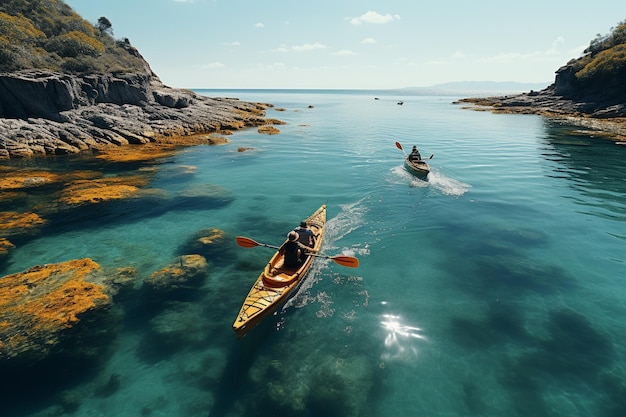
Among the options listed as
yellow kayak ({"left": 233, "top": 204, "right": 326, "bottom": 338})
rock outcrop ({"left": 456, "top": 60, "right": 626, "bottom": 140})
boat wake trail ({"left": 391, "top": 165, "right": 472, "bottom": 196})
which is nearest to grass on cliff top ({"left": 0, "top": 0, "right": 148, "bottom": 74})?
boat wake trail ({"left": 391, "top": 165, "right": 472, "bottom": 196})

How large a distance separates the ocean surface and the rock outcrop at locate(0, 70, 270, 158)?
748 inches

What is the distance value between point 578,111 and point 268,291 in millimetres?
89190

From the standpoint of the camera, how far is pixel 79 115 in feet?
133

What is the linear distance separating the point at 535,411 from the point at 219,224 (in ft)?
54.5

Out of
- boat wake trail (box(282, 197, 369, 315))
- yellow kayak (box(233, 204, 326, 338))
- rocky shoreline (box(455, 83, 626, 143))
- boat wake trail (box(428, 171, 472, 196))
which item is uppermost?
rocky shoreline (box(455, 83, 626, 143))

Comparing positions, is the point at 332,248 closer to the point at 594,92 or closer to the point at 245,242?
the point at 245,242

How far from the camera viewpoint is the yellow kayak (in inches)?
387

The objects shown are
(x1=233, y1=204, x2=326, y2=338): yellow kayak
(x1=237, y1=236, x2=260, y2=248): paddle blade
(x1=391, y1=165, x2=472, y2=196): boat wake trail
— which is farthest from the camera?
(x1=391, y1=165, x2=472, y2=196): boat wake trail

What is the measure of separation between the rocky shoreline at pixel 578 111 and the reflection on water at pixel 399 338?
49.4 metres

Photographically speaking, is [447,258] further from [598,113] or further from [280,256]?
[598,113]

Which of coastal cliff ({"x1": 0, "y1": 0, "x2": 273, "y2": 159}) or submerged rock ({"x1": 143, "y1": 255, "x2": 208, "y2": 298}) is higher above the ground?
coastal cliff ({"x1": 0, "y1": 0, "x2": 273, "y2": 159})

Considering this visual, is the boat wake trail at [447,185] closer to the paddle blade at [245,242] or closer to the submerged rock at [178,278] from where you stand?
the paddle blade at [245,242]

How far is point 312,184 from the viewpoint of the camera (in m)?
27.2

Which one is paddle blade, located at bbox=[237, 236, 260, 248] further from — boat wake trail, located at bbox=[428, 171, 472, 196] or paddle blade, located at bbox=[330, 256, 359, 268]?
boat wake trail, located at bbox=[428, 171, 472, 196]
